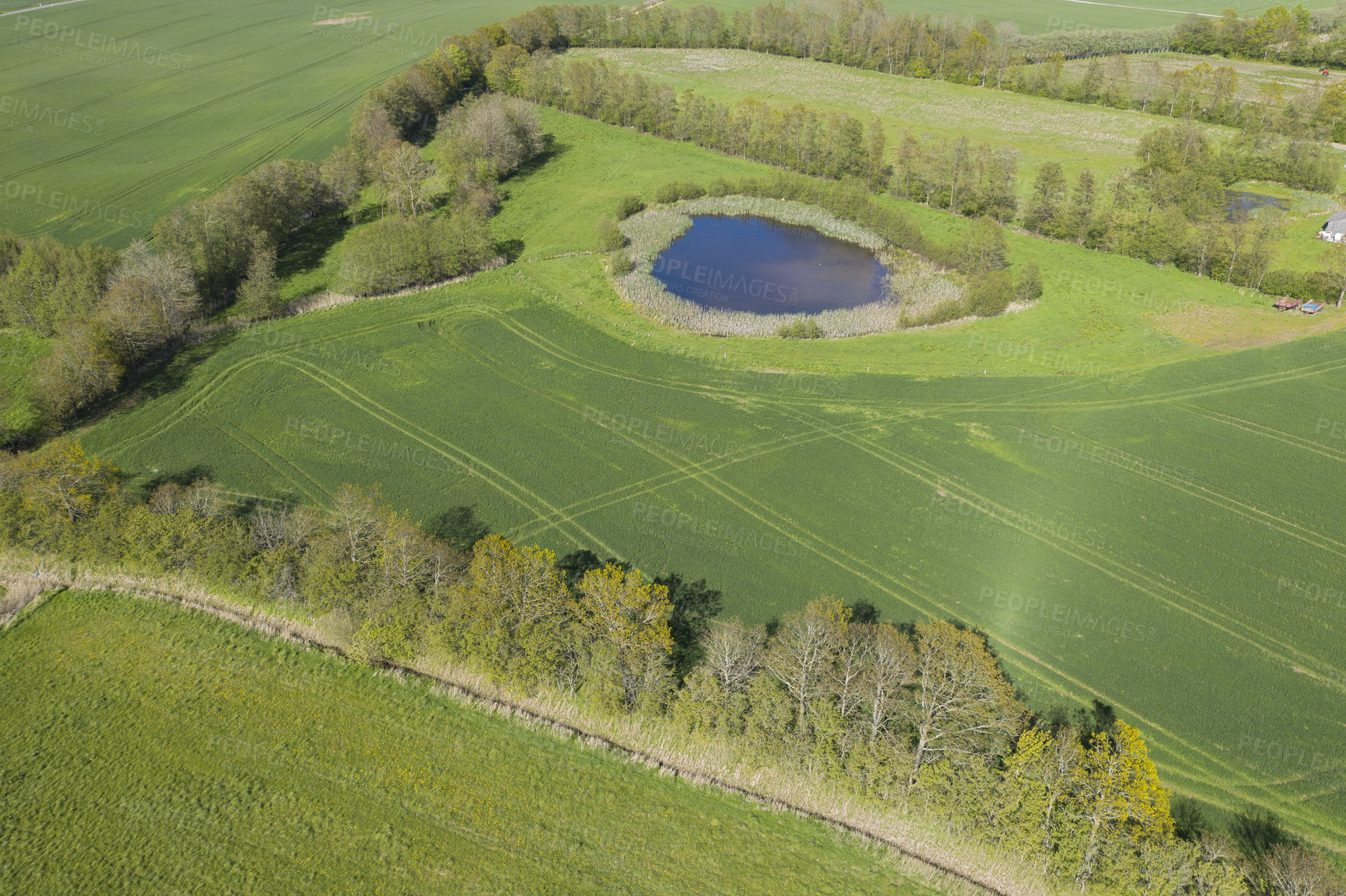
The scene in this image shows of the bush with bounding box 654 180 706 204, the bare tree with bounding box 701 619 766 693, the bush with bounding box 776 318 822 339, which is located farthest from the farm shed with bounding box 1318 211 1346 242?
the bare tree with bounding box 701 619 766 693

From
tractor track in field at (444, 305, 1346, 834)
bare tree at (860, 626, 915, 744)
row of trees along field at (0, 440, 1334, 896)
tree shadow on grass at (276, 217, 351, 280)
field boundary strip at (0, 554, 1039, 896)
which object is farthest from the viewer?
tree shadow on grass at (276, 217, 351, 280)

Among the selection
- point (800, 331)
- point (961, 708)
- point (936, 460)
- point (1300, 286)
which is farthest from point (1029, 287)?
point (961, 708)

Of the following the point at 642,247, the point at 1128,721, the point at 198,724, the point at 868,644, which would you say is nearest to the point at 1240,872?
the point at 1128,721

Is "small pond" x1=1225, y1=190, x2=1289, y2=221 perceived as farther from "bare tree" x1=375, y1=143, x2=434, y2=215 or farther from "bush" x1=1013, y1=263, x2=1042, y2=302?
"bare tree" x1=375, y1=143, x2=434, y2=215

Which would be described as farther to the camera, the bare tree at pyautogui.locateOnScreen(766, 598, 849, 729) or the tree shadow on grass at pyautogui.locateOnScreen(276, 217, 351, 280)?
the tree shadow on grass at pyautogui.locateOnScreen(276, 217, 351, 280)

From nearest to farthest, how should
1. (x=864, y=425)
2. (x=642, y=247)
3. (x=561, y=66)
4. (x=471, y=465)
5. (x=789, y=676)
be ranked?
(x=789, y=676)
(x=471, y=465)
(x=864, y=425)
(x=642, y=247)
(x=561, y=66)

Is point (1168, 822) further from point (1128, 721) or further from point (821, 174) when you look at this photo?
point (821, 174)

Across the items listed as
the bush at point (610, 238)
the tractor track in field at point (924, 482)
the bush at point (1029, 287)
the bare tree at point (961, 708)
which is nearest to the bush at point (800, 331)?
the tractor track in field at point (924, 482)
